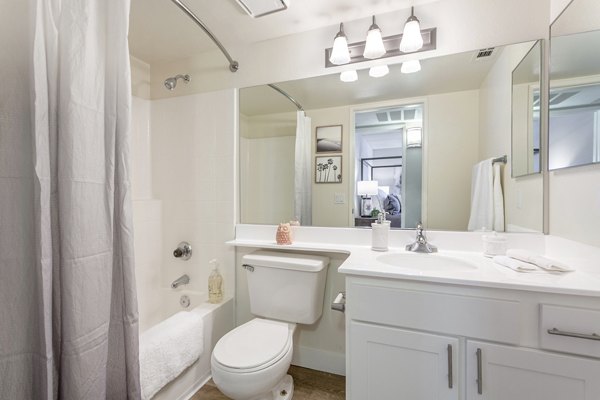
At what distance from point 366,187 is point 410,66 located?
73 cm

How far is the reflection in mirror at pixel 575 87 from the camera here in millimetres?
958

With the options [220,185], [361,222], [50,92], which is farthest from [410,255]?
[50,92]

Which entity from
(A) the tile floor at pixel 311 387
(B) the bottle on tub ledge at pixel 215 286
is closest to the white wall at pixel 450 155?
(A) the tile floor at pixel 311 387

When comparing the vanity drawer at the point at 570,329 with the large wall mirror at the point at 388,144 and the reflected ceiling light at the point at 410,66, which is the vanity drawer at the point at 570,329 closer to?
the large wall mirror at the point at 388,144

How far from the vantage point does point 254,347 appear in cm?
126

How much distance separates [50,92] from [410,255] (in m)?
1.52

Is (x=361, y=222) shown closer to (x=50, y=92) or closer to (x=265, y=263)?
(x=265, y=263)

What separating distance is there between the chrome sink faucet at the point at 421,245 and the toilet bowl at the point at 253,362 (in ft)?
2.68

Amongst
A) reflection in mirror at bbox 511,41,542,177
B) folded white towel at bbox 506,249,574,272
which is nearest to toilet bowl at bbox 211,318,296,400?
folded white towel at bbox 506,249,574,272

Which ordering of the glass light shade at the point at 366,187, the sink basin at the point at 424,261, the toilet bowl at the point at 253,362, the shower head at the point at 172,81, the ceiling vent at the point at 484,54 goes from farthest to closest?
the shower head at the point at 172,81 → the glass light shade at the point at 366,187 → the ceiling vent at the point at 484,54 → the sink basin at the point at 424,261 → the toilet bowl at the point at 253,362

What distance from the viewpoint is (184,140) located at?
6.43 ft

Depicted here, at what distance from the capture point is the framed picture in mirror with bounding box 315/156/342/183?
1.64 meters

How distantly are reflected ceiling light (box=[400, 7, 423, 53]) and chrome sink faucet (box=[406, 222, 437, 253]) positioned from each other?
971 mm

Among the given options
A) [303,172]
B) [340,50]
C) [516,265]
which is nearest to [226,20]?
[340,50]
